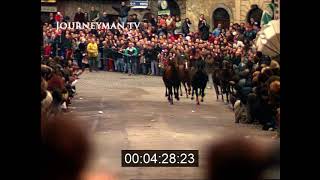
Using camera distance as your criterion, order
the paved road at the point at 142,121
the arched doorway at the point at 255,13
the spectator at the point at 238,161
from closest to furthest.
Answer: the spectator at the point at 238,161, the paved road at the point at 142,121, the arched doorway at the point at 255,13

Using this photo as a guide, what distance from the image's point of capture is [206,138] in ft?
9.52

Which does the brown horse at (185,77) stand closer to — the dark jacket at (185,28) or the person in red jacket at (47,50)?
the dark jacket at (185,28)

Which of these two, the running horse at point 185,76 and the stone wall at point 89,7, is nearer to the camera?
the stone wall at point 89,7

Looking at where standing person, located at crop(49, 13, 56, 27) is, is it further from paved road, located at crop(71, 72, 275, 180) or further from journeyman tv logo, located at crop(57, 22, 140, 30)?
paved road, located at crop(71, 72, 275, 180)

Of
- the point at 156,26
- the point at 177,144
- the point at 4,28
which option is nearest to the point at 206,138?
the point at 177,144

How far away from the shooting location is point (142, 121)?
10.3ft

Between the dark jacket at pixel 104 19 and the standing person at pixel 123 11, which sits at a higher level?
the standing person at pixel 123 11

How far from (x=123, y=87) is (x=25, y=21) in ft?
2.17

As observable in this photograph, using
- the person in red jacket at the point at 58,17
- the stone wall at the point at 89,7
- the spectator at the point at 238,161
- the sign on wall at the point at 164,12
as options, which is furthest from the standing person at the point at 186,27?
the spectator at the point at 238,161

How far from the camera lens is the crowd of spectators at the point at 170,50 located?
3.13 m

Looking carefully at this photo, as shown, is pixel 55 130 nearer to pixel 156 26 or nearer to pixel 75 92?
pixel 75 92

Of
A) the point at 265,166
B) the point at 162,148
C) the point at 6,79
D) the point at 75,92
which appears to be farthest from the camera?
the point at 75,92
